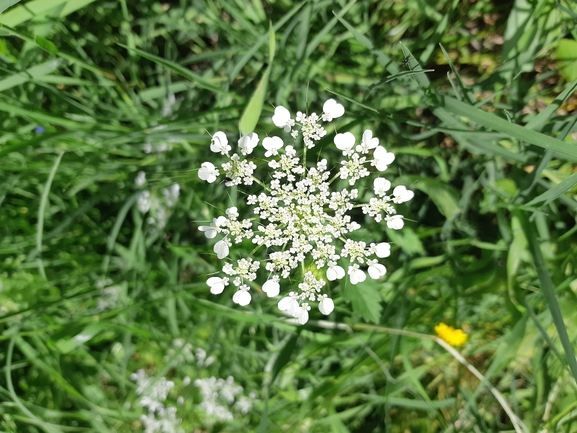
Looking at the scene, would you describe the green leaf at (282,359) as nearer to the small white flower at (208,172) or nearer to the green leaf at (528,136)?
the small white flower at (208,172)

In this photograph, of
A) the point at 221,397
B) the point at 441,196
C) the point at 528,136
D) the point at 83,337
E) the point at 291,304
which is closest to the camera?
the point at 528,136

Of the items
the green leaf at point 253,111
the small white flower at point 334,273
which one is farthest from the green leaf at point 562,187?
the green leaf at point 253,111

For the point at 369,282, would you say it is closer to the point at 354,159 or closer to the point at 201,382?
the point at 354,159

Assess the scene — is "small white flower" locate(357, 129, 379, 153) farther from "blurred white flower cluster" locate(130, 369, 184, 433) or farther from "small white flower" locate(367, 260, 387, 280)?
"blurred white flower cluster" locate(130, 369, 184, 433)

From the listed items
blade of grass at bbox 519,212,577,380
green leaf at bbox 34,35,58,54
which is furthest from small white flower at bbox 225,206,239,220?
blade of grass at bbox 519,212,577,380

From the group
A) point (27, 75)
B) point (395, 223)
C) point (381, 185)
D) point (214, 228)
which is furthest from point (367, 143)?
point (27, 75)

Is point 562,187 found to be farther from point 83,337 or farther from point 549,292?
point 83,337

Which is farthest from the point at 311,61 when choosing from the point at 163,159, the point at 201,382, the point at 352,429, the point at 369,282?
the point at 352,429
